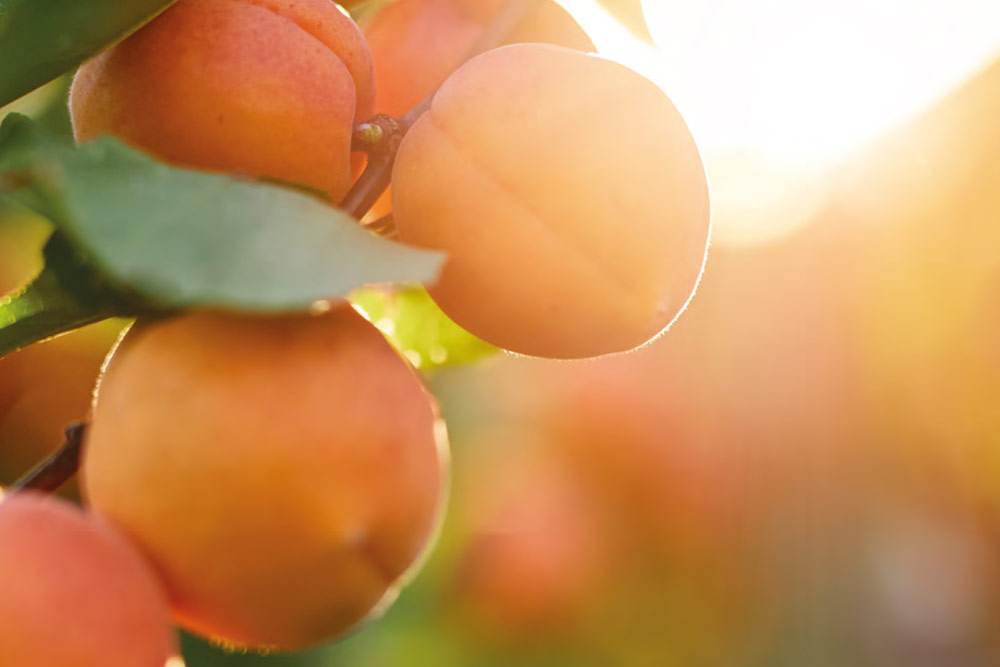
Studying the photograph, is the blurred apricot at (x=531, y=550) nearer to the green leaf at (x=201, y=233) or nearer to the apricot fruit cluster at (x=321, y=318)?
the apricot fruit cluster at (x=321, y=318)

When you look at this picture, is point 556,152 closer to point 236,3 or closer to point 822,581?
point 236,3

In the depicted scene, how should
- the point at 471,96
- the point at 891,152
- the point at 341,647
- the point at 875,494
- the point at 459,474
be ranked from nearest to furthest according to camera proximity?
the point at 471,96, the point at 341,647, the point at 459,474, the point at 891,152, the point at 875,494

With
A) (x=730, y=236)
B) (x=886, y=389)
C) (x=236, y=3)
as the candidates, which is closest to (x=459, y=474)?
(x=730, y=236)

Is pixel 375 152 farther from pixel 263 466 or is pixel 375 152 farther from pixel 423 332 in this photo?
pixel 423 332

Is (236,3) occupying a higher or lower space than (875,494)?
higher

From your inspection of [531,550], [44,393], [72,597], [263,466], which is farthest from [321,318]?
[531,550]

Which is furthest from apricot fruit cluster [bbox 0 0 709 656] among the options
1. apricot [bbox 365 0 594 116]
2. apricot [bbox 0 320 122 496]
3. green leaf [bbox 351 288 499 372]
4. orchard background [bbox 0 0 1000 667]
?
orchard background [bbox 0 0 1000 667]

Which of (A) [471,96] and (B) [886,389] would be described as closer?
(A) [471,96]
